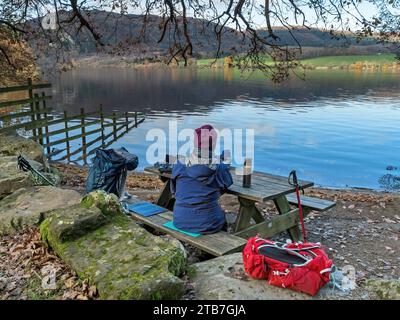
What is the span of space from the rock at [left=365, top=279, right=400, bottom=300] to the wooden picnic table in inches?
75.1

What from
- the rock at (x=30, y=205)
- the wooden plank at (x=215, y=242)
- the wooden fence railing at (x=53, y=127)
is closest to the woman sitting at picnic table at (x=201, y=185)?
the wooden plank at (x=215, y=242)

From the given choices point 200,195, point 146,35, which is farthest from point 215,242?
point 146,35

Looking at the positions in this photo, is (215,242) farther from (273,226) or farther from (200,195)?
(273,226)

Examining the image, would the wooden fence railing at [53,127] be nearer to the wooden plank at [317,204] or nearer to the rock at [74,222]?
the wooden plank at [317,204]

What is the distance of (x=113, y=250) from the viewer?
366 cm

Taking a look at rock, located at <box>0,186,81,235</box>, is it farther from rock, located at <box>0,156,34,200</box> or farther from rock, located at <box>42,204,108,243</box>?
rock, located at <box>42,204,108,243</box>

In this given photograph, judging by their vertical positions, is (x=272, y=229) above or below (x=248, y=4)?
below

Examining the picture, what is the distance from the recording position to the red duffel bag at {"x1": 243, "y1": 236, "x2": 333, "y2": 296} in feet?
10.4

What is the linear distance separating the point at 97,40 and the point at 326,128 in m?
24.0

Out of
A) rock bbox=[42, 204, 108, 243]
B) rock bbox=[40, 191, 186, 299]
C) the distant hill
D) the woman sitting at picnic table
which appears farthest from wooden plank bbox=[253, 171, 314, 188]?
the distant hill

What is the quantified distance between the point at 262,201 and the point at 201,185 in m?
0.94

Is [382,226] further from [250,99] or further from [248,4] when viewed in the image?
[250,99]
